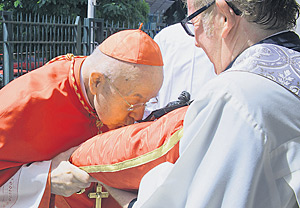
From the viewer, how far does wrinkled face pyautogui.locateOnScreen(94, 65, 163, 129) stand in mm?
2047

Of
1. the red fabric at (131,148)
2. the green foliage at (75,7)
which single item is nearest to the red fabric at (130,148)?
the red fabric at (131,148)

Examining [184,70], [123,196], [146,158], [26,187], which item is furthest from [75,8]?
[146,158]

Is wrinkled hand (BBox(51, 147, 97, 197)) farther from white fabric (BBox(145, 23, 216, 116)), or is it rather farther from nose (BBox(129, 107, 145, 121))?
white fabric (BBox(145, 23, 216, 116))

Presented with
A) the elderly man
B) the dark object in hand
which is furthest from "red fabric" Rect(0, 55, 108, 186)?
the dark object in hand

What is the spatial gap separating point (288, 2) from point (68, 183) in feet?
4.07

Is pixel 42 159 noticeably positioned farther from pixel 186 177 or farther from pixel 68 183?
pixel 186 177

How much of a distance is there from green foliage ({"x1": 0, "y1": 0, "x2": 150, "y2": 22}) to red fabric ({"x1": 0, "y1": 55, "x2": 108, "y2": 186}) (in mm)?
9994

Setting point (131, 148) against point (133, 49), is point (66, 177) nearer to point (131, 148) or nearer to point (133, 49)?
point (131, 148)

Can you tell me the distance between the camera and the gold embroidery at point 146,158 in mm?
1462

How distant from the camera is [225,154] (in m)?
1.00

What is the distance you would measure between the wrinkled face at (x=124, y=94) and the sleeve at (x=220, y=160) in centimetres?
98

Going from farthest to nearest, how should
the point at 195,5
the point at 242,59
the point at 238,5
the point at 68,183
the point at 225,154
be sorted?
1. the point at 68,183
2. the point at 195,5
3. the point at 238,5
4. the point at 242,59
5. the point at 225,154

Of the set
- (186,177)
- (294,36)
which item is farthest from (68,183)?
(294,36)

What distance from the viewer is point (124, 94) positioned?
6.79 ft
